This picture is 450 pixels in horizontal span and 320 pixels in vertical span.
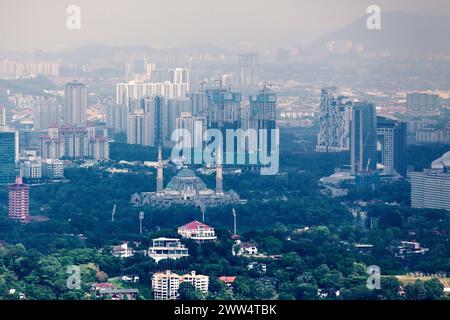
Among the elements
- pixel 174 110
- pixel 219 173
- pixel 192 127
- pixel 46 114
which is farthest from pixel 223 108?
pixel 46 114

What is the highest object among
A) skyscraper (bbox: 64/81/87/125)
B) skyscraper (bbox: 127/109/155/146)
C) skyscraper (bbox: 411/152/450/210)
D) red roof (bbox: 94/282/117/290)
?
skyscraper (bbox: 64/81/87/125)

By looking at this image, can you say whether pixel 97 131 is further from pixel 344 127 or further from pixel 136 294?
pixel 136 294

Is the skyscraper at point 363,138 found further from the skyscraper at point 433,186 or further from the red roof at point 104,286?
the red roof at point 104,286

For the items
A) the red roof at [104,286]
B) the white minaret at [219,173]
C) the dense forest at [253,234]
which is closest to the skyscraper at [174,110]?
the dense forest at [253,234]

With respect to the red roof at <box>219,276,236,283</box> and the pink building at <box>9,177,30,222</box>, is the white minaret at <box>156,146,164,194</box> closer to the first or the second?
the pink building at <box>9,177,30,222</box>

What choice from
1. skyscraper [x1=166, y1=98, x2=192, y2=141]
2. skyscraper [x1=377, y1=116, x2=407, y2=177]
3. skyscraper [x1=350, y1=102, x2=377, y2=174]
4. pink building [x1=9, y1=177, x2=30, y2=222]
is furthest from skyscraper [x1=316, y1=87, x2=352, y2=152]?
pink building [x1=9, y1=177, x2=30, y2=222]
